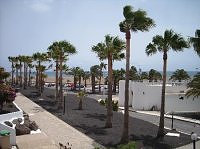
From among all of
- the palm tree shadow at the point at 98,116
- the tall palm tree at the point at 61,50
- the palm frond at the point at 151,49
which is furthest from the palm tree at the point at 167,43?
the tall palm tree at the point at 61,50

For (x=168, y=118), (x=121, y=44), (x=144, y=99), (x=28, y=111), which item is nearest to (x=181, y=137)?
(x=121, y=44)

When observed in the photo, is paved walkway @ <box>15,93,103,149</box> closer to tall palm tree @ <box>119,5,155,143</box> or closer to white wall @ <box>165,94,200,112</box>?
tall palm tree @ <box>119,5,155,143</box>

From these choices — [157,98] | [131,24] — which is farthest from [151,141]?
[157,98]

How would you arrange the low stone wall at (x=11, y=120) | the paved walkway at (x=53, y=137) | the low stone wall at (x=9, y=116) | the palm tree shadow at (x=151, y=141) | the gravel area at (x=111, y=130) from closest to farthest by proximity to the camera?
1. the paved walkway at (x=53, y=137)
2. the low stone wall at (x=11, y=120)
3. the palm tree shadow at (x=151, y=141)
4. the gravel area at (x=111, y=130)
5. the low stone wall at (x=9, y=116)

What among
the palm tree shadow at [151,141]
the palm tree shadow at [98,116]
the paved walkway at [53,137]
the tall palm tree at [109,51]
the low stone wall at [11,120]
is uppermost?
the tall palm tree at [109,51]

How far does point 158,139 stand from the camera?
26.2 m

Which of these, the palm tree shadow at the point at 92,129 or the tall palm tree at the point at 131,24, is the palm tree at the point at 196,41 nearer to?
the tall palm tree at the point at 131,24

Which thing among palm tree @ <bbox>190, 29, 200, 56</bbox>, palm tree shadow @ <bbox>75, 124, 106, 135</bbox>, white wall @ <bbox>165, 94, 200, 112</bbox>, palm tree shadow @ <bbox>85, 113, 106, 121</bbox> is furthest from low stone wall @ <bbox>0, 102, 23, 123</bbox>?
white wall @ <bbox>165, 94, 200, 112</bbox>

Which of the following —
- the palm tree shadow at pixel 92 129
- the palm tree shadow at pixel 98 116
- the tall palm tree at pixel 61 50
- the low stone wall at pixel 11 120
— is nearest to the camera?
the low stone wall at pixel 11 120

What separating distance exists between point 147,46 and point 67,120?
1068 cm

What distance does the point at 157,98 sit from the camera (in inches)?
1906

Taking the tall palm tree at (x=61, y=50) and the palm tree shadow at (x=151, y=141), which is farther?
the tall palm tree at (x=61, y=50)

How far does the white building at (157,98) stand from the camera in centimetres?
4497

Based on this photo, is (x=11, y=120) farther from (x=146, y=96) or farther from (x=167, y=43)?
(x=146, y=96)
